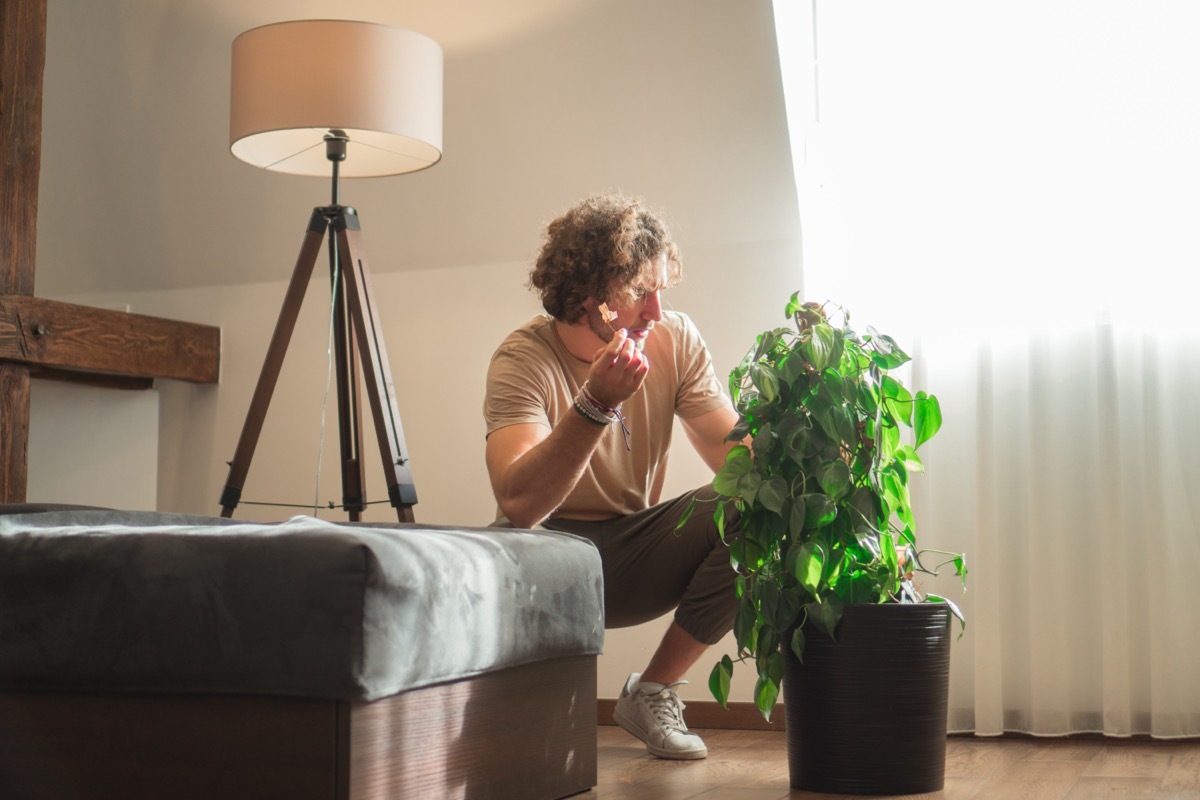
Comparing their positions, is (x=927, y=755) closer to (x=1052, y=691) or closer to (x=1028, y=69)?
(x=1052, y=691)

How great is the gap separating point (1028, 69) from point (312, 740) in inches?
72.9

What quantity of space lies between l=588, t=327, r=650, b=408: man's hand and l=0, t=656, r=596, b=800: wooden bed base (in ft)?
1.73

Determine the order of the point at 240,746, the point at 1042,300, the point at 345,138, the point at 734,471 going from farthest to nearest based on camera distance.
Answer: the point at 345,138, the point at 1042,300, the point at 734,471, the point at 240,746

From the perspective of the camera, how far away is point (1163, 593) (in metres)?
2.14

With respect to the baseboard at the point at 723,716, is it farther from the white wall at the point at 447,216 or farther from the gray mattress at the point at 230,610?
the gray mattress at the point at 230,610

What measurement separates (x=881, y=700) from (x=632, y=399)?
76cm

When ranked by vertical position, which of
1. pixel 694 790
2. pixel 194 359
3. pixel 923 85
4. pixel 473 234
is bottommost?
pixel 694 790

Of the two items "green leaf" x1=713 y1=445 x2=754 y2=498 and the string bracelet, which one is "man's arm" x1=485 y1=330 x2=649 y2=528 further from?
"green leaf" x1=713 y1=445 x2=754 y2=498

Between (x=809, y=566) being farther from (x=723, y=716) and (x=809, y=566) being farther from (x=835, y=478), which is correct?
(x=723, y=716)

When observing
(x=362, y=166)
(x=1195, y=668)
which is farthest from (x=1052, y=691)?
(x=362, y=166)

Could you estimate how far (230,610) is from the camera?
113 centimetres

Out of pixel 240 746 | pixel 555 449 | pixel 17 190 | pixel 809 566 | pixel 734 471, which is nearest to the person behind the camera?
A: pixel 240 746

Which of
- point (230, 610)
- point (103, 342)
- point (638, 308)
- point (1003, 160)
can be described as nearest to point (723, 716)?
point (638, 308)

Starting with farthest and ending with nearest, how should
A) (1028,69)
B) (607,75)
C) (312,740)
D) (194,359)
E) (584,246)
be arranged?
1. (194,359)
2. (607,75)
3. (1028,69)
4. (584,246)
5. (312,740)
